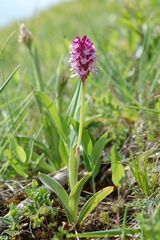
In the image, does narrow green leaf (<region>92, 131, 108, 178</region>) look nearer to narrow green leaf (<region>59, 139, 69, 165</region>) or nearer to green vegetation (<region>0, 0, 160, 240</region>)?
green vegetation (<region>0, 0, 160, 240</region>)

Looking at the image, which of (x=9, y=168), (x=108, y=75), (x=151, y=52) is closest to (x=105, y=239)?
(x=9, y=168)

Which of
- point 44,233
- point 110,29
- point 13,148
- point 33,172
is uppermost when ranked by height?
point 110,29

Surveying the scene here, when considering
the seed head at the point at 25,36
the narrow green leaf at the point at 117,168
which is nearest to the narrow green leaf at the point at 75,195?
the narrow green leaf at the point at 117,168

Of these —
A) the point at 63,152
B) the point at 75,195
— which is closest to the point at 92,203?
the point at 75,195

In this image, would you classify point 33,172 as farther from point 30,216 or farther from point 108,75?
point 108,75

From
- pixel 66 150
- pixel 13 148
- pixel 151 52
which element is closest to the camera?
pixel 66 150

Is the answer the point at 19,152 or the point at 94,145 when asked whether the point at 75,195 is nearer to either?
the point at 94,145

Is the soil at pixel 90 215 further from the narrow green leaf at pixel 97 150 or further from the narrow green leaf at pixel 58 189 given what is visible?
the narrow green leaf at pixel 97 150
